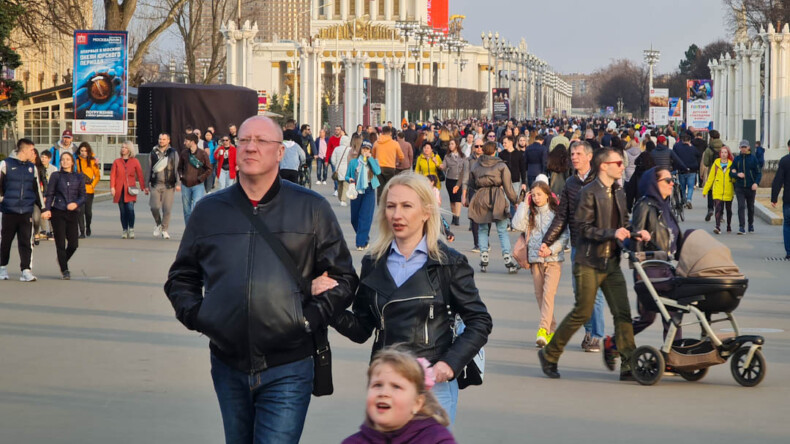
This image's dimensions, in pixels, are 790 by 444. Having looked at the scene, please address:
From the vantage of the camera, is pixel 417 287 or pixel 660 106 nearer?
pixel 417 287

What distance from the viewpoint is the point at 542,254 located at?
30.7ft

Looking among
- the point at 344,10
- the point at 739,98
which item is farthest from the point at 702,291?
the point at 344,10

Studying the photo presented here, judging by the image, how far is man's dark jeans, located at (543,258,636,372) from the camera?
895cm

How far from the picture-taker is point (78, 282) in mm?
14359

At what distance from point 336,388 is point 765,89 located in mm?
42010

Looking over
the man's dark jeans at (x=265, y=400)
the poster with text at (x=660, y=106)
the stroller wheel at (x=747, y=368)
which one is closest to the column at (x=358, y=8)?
the poster with text at (x=660, y=106)

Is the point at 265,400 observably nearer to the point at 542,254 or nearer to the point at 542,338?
the point at 542,254

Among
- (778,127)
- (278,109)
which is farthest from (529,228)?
(278,109)

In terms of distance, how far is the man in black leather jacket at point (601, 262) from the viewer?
8945mm

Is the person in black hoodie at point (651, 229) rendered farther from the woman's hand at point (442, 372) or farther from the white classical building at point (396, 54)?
the white classical building at point (396, 54)

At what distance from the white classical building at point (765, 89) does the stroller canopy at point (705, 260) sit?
102 feet

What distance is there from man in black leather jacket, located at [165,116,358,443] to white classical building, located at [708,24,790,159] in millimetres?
35457

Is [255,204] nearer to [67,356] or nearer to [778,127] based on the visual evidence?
[67,356]

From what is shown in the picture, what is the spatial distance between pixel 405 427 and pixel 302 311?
3.14 ft
